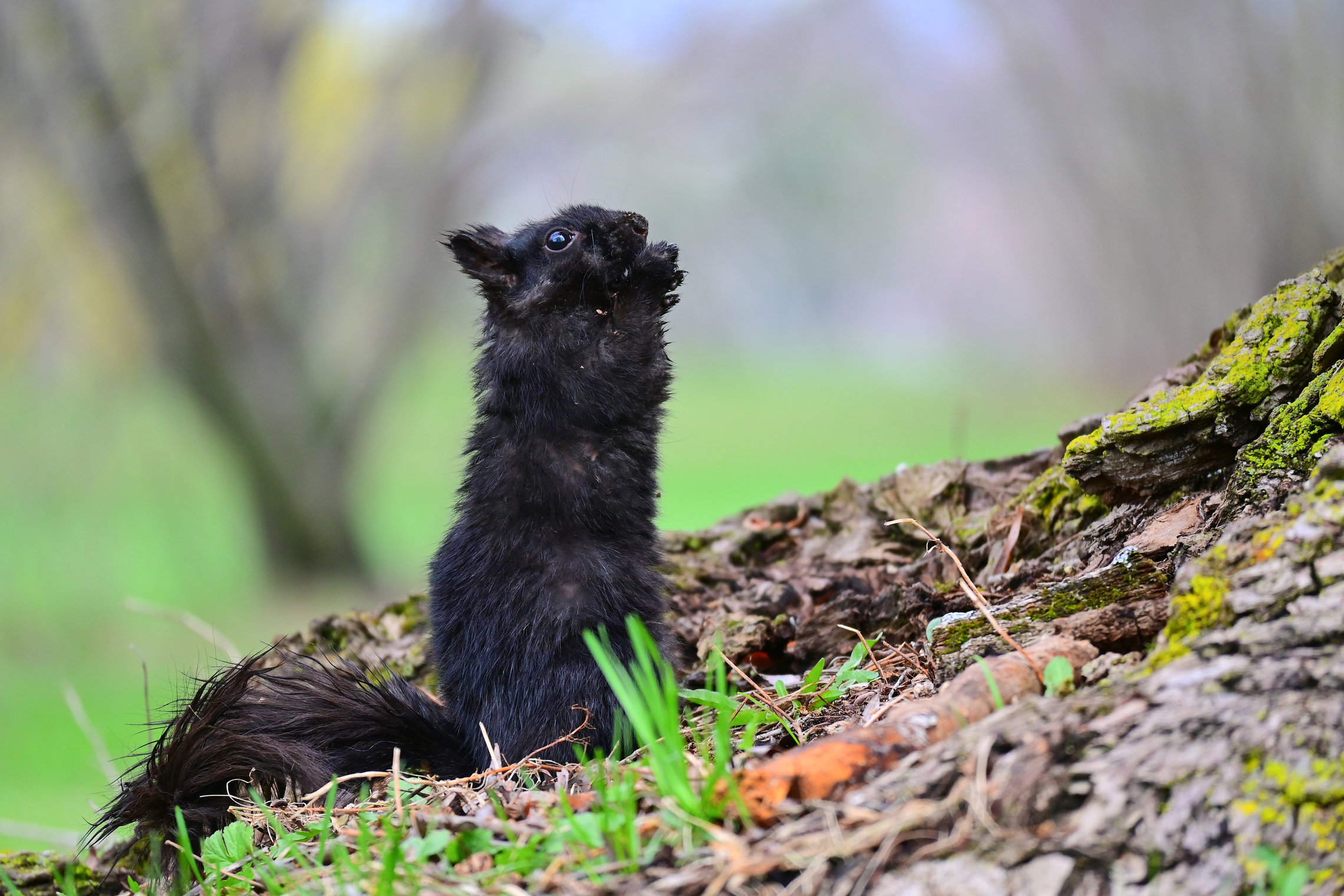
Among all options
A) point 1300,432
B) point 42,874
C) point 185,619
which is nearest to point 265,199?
point 185,619

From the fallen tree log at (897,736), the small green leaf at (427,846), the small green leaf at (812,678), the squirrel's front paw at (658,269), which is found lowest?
the fallen tree log at (897,736)

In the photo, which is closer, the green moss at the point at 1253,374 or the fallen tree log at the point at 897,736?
the fallen tree log at the point at 897,736

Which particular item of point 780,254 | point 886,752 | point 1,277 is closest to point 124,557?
point 1,277

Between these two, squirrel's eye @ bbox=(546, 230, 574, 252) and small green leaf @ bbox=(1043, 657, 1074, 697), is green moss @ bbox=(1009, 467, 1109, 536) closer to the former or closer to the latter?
small green leaf @ bbox=(1043, 657, 1074, 697)

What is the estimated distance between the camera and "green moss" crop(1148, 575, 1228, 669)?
1.20 meters

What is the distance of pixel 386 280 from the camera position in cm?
716

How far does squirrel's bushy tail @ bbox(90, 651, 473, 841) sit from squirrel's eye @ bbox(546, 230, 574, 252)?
1096mm

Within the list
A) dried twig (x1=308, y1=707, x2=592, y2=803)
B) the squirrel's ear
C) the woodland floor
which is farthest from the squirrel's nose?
dried twig (x1=308, y1=707, x2=592, y2=803)

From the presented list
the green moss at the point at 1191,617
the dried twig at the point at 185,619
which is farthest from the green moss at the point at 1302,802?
the dried twig at the point at 185,619

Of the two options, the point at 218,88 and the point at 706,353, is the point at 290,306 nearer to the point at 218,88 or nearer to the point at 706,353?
the point at 218,88

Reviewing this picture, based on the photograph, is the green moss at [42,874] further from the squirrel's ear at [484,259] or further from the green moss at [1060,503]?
the green moss at [1060,503]

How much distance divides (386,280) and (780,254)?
2.85m

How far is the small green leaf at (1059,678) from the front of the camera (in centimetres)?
131

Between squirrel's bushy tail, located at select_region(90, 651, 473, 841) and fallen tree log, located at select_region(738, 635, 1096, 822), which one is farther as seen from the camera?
squirrel's bushy tail, located at select_region(90, 651, 473, 841)
